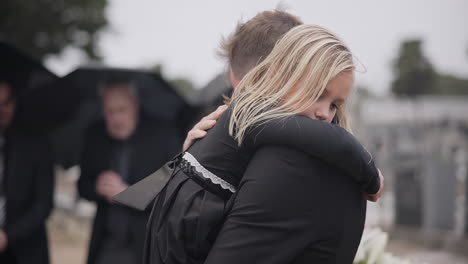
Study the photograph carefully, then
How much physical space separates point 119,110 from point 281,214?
294cm

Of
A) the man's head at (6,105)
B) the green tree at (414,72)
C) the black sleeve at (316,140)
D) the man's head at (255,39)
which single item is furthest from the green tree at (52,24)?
the green tree at (414,72)

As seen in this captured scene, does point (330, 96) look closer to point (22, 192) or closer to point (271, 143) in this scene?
point (271, 143)

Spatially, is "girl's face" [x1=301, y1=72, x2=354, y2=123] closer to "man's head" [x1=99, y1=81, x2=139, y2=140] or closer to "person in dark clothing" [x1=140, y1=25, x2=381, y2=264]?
"person in dark clothing" [x1=140, y1=25, x2=381, y2=264]

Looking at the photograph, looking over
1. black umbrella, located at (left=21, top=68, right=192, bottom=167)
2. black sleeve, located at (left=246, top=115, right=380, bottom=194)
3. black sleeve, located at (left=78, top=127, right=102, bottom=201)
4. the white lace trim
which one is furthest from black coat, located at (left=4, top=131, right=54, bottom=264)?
black sleeve, located at (left=246, top=115, right=380, bottom=194)

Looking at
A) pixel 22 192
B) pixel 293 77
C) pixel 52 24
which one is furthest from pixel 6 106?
pixel 52 24

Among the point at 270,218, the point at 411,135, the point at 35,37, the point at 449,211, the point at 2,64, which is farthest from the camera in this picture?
the point at 411,135

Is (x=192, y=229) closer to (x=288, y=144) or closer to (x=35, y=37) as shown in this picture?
(x=288, y=144)

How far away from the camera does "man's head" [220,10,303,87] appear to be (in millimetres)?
1707

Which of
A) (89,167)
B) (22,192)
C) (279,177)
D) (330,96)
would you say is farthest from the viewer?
(89,167)

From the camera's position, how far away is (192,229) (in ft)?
4.45

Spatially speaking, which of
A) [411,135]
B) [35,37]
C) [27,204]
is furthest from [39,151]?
[411,135]

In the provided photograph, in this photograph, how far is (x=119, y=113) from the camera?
4035 millimetres

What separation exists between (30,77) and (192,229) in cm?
324

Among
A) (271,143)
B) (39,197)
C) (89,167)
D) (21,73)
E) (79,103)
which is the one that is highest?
(271,143)
